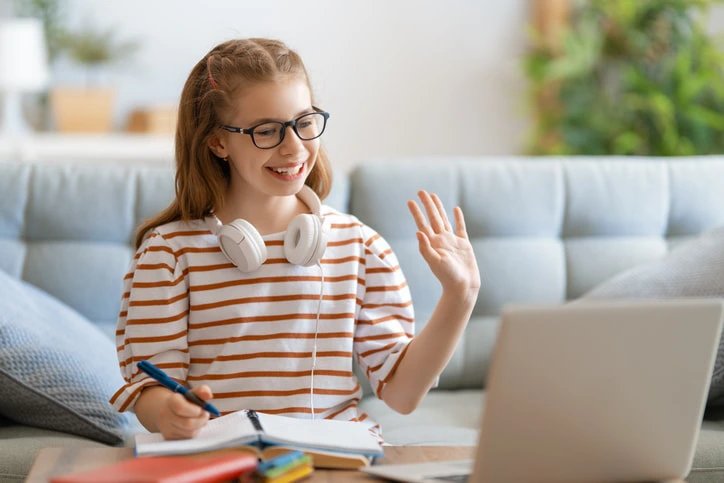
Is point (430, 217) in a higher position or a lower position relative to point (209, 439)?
higher

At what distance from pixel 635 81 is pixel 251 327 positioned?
112 inches

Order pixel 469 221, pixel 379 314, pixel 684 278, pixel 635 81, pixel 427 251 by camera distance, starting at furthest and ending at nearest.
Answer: pixel 635 81 < pixel 469 221 < pixel 684 278 < pixel 379 314 < pixel 427 251

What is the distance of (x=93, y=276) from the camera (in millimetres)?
2090

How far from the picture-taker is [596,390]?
0.94 meters

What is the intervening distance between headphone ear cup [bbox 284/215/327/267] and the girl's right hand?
34 centimetres

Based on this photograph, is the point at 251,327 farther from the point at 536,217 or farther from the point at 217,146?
the point at 536,217

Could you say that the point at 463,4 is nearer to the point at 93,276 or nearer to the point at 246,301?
the point at 93,276

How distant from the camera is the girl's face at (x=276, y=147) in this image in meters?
1.41

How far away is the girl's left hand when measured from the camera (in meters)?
1.27

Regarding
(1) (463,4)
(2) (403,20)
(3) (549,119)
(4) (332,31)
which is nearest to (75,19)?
(4) (332,31)

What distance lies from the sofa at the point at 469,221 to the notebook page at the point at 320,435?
77cm

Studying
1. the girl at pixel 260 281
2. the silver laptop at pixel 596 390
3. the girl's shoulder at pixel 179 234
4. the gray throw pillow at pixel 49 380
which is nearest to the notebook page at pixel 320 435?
the silver laptop at pixel 596 390

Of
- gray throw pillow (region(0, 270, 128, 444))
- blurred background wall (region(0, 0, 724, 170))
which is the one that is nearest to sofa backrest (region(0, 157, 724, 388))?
gray throw pillow (region(0, 270, 128, 444))

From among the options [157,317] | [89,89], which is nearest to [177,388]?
[157,317]
